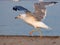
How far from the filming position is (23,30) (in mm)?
15344
